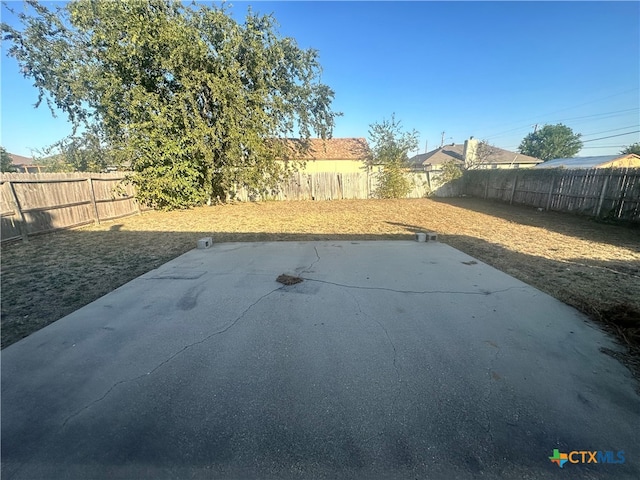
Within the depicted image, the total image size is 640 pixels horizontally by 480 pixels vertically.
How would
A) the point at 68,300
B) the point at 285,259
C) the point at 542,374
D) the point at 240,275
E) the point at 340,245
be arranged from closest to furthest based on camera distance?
the point at 542,374
the point at 68,300
the point at 240,275
the point at 285,259
the point at 340,245

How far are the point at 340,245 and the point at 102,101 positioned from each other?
10.1 meters

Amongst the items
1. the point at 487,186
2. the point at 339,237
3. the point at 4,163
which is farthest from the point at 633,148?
the point at 4,163

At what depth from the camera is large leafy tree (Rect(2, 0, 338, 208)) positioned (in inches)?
356

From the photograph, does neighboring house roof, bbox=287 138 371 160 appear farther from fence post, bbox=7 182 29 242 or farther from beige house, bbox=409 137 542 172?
fence post, bbox=7 182 29 242

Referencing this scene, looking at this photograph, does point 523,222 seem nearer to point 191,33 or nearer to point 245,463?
point 245,463

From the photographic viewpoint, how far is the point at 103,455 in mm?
1344

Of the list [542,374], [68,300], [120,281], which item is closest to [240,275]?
[120,281]

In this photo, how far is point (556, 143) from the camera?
4375cm

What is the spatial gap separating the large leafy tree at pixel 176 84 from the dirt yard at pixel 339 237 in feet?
7.87

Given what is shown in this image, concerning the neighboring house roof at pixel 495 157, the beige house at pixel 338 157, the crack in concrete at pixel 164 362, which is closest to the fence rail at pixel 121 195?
the beige house at pixel 338 157

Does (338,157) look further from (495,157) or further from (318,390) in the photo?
(495,157)

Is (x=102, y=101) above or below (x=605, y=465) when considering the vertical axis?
above

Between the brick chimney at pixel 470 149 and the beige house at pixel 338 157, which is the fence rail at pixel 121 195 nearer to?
the beige house at pixel 338 157

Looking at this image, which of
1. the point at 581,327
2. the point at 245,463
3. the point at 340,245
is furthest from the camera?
the point at 340,245
